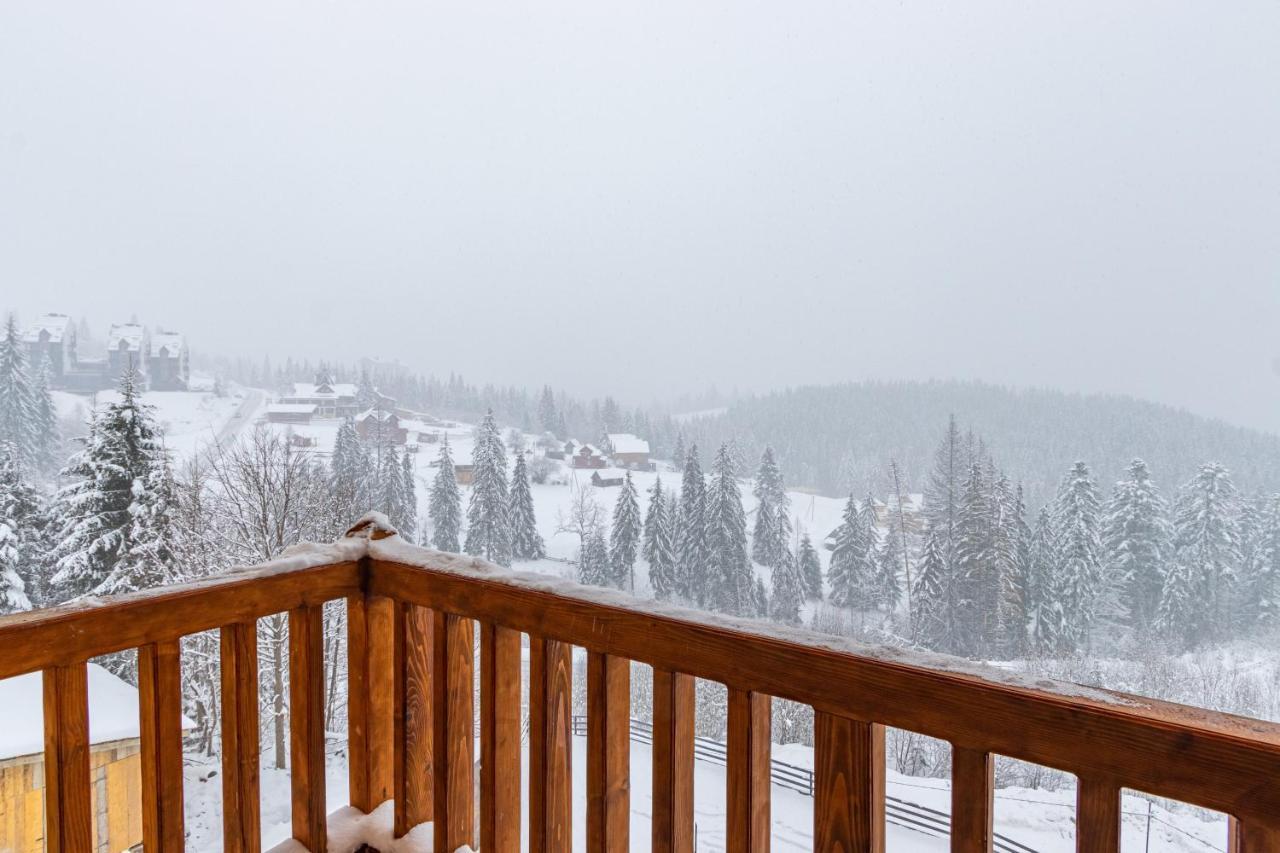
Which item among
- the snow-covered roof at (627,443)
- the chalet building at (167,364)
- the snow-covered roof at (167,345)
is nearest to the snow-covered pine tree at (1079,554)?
the snow-covered roof at (627,443)

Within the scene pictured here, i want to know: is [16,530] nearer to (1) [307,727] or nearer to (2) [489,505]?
(2) [489,505]

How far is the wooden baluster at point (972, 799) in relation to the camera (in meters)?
0.82

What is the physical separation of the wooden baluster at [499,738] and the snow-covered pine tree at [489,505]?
11.6m

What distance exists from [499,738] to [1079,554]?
45.1 ft

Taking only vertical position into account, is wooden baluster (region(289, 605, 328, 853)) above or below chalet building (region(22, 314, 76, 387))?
below

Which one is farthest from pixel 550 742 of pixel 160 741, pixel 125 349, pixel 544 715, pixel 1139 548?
pixel 125 349

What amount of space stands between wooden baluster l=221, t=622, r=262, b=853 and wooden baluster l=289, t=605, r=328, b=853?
103 mm

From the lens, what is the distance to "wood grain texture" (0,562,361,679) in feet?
3.37

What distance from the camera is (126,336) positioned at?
16.5m

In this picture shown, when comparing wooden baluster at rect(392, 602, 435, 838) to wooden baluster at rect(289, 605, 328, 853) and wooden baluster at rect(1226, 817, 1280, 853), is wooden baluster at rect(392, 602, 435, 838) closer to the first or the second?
wooden baluster at rect(289, 605, 328, 853)

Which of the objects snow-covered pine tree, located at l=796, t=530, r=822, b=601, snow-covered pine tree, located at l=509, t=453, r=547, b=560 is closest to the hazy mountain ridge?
snow-covered pine tree, located at l=796, t=530, r=822, b=601

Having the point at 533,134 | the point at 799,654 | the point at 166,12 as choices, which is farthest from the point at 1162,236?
the point at 166,12

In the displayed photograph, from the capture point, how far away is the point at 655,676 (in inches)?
42.6

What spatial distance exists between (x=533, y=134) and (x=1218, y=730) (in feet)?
85.0
